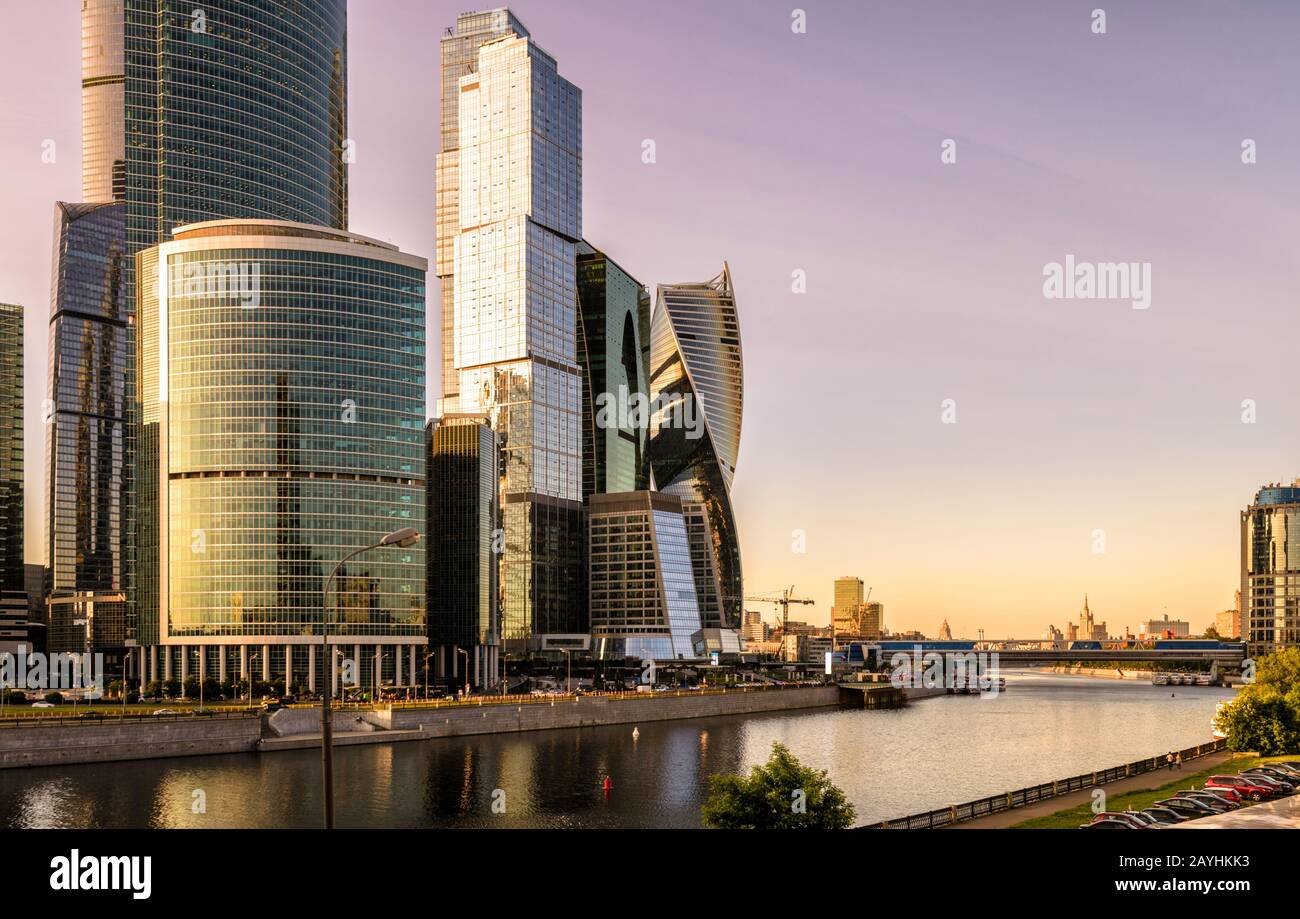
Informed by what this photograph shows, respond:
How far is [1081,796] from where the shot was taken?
61656mm

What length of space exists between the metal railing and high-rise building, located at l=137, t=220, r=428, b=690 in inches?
4625

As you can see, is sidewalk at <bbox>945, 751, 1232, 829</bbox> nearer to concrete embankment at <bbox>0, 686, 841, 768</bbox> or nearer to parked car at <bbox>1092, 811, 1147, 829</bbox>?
parked car at <bbox>1092, 811, 1147, 829</bbox>

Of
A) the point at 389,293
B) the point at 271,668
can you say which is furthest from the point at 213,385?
the point at 271,668

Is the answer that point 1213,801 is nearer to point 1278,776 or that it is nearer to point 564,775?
point 1278,776

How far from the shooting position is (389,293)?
176 meters

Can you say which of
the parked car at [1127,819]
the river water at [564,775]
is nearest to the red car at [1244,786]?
the parked car at [1127,819]

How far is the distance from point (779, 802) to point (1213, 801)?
2322 cm

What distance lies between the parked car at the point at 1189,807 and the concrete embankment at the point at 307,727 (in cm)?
6971

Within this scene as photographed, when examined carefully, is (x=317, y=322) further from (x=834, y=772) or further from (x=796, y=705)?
(x=834, y=772)

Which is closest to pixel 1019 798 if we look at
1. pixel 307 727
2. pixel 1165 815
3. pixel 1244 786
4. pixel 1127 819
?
pixel 1244 786

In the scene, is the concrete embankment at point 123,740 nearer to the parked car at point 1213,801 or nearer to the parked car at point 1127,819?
the parked car at point 1127,819

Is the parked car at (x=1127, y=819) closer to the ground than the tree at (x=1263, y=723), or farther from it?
farther from it

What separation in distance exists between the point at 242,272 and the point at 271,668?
179ft

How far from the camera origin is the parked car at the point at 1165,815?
46656 mm
